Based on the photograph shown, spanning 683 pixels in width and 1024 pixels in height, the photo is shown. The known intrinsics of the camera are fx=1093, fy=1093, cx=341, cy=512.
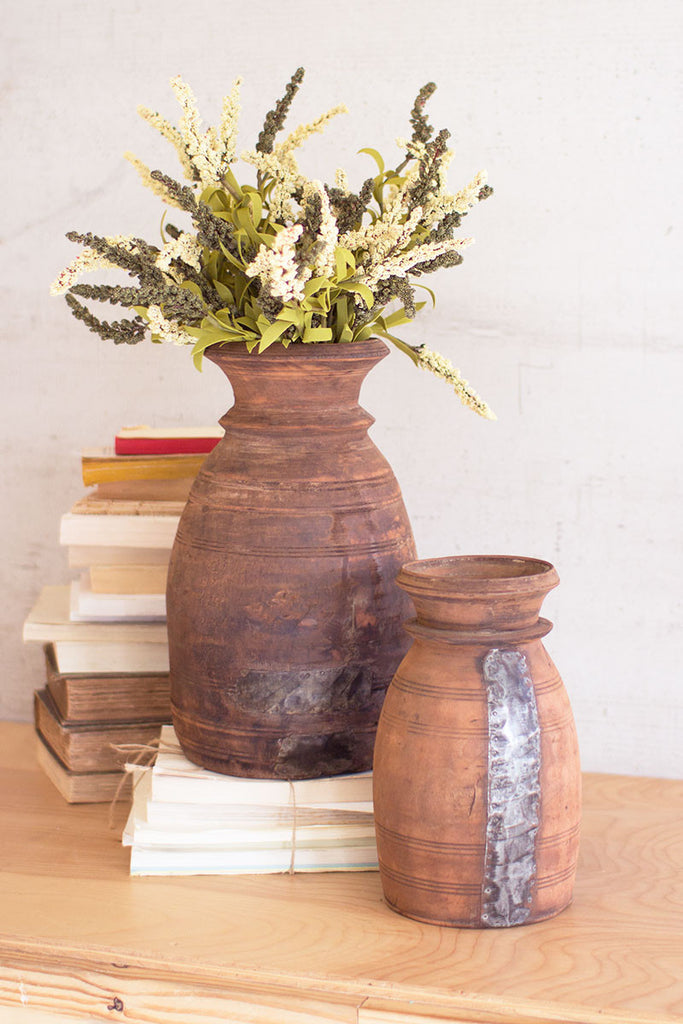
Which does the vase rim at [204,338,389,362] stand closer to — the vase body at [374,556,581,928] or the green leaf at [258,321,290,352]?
the green leaf at [258,321,290,352]

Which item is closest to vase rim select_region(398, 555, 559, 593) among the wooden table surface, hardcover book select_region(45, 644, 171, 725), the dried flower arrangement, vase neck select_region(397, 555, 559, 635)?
vase neck select_region(397, 555, 559, 635)

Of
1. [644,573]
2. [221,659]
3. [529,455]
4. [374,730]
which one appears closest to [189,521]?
[221,659]

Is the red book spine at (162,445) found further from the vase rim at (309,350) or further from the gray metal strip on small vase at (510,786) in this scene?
the gray metal strip on small vase at (510,786)

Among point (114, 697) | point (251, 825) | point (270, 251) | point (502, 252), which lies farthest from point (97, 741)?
point (502, 252)

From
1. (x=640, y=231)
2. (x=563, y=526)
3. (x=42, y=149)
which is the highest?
(x=42, y=149)

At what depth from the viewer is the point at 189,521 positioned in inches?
39.8

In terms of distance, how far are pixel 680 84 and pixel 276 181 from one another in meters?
0.56

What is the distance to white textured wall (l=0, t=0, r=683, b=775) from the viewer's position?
4.20 ft

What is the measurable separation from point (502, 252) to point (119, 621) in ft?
2.06

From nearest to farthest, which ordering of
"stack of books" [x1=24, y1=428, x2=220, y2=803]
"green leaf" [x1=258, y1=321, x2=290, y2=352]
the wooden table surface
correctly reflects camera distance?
the wooden table surface < "green leaf" [x1=258, y1=321, x2=290, y2=352] < "stack of books" [x1=24, y1=428, x2=220, y2=803]

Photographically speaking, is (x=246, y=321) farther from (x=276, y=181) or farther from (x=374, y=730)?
(x=374, y=730)

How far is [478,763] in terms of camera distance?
0.84 meters

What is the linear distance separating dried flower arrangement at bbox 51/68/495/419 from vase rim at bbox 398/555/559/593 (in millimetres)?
140

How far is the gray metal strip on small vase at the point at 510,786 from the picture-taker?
845mm
